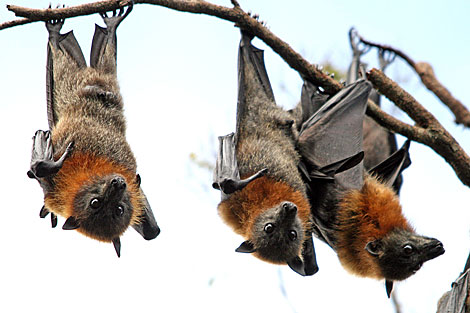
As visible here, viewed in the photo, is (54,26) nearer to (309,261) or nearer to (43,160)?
(43,160)

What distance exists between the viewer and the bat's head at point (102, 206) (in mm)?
5727

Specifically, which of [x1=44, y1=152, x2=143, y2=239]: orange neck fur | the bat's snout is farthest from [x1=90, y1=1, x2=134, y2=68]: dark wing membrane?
the bat's snout

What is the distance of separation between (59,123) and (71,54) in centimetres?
106

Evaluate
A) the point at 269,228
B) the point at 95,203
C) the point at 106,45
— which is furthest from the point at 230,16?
the point at 95,203

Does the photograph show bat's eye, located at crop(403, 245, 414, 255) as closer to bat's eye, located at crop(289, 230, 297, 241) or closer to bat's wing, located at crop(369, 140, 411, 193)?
bat's wing, located at crop(369, 140, 411, 193)

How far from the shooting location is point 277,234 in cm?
630

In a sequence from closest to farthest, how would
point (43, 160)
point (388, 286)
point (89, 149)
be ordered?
point (43, 160) → point (89, 149) → point (388, 286)

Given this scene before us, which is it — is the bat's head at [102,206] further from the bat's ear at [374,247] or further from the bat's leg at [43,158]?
the bat's ear at [374,247]

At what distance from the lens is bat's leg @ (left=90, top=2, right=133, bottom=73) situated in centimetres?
690

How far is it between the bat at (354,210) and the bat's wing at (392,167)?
57 cm

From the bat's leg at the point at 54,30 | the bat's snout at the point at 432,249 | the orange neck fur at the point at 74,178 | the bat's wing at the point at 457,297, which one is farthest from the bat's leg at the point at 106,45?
the bat's wing at the point at 457,297

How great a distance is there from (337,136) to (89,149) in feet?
10.2

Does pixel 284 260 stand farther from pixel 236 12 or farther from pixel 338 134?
pixel 236 12

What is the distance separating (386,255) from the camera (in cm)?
710
